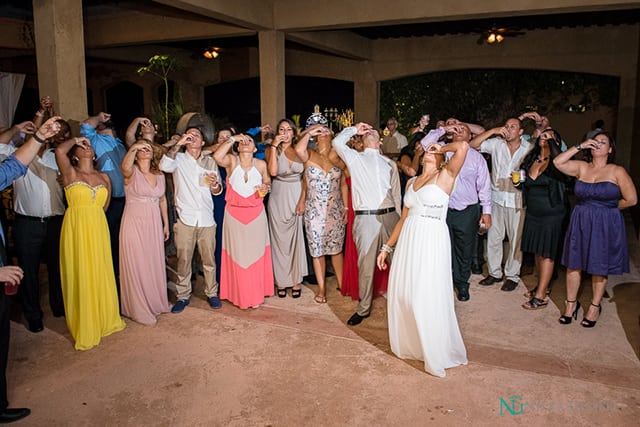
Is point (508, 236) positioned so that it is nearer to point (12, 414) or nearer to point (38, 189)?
point (38, 189)

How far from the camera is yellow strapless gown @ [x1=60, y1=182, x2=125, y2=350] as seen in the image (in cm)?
417

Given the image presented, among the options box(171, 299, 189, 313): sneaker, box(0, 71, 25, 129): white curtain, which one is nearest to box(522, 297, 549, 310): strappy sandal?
box(171, 299, 189, 313): sneaker

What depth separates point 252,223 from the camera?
497cm

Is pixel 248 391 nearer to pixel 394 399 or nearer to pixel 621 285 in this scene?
pixel 394 399

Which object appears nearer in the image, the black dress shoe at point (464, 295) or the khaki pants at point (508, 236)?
the black dress shoe at point (464, 295)

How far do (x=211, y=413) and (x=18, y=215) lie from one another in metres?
2.68

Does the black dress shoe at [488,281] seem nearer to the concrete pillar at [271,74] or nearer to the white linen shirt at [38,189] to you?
the white linen shirt at [38,189]

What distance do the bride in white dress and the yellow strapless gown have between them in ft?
7.56

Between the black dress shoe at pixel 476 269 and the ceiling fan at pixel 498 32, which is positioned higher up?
the ceiling fan at pixel 498 32

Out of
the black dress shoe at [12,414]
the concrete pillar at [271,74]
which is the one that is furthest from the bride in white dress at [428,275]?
the concrete pillar at [271,74]

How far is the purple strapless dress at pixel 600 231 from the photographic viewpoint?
4359 millimetres

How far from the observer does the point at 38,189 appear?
4562mm

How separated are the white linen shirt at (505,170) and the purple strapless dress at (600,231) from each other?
3.64 ft

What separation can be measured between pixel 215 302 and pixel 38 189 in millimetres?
1833
